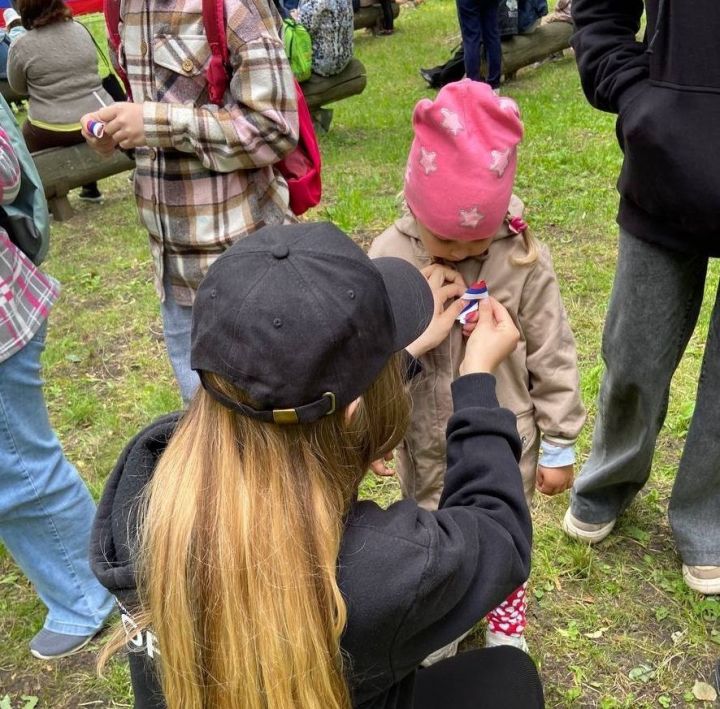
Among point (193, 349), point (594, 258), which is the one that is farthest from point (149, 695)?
point (594, 258)

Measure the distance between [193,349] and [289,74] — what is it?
4.06 ft

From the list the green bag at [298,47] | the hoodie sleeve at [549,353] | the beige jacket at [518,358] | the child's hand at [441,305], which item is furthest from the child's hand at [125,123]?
the green bag at [298,47]

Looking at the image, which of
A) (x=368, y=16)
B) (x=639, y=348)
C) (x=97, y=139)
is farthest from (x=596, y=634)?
(x=368, y=16)

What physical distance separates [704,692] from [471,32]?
6.58 m

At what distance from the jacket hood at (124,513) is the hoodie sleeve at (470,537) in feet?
1.45

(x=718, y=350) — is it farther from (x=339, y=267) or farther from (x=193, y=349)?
(x=193, y=349)

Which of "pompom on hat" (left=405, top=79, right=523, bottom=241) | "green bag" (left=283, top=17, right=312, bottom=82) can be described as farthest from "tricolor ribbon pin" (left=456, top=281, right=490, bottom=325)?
"green bag" (left=283, top=17, right=312, bottom=82)

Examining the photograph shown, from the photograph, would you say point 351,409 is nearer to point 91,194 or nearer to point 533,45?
point 91,194

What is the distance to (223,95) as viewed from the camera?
7.03ft

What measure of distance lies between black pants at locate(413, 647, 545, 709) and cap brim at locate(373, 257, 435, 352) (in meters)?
0.87

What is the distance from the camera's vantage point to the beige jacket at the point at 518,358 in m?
1.83

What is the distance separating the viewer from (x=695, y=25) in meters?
1.61

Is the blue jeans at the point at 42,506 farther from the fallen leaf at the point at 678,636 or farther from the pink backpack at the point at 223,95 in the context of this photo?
the fallen leaf at the point at 678,636

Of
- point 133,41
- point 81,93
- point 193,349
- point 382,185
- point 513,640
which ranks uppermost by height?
point 133,41
